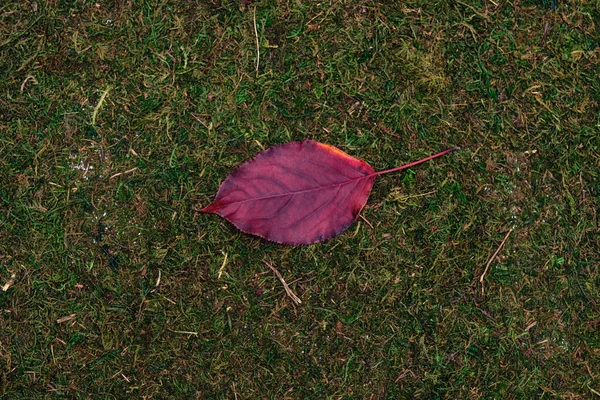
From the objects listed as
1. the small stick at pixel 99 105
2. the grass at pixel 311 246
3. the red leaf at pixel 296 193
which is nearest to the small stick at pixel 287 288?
the grass at pixel 311 246

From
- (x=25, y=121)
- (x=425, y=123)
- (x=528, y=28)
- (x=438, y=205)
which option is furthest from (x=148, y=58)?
(x=528, y=28)

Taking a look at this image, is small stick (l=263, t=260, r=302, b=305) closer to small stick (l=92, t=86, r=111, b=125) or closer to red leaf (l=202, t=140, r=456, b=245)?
red leaf (l=202, t=140, r=456, b=245)

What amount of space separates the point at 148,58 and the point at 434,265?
5.08 ft

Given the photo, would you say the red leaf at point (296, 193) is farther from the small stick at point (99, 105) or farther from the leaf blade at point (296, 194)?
the small stick at point (99, 105)

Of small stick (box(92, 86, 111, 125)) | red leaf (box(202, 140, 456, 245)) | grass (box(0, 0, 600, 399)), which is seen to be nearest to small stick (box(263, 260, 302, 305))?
grass (box(0, 0, 600, 399))

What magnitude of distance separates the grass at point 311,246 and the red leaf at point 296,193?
95mm

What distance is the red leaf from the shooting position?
82.9 inches

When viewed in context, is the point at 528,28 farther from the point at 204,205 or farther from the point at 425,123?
the point at 204,205

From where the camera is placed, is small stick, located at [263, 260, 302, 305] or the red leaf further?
A: small stick, located at [263, 260, 302, 305]

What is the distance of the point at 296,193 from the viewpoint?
6.90ft

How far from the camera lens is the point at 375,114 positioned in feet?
7.52

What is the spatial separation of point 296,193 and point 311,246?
0.28 meters

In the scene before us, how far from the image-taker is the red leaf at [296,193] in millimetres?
2105

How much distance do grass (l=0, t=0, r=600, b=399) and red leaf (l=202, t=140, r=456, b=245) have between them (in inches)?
3.8
